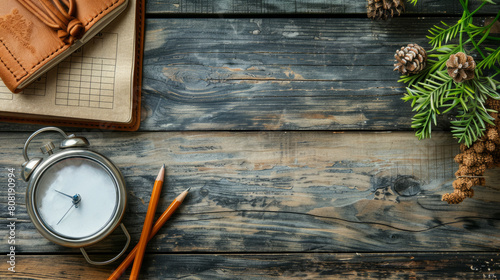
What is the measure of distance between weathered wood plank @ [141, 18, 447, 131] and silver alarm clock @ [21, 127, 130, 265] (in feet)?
0.46

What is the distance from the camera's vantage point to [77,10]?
694 millimetres

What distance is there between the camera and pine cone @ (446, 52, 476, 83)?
0.63 metres

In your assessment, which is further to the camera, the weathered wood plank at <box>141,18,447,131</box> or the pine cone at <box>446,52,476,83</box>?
the weathered wood plank at <box>141,18,447,131</box>

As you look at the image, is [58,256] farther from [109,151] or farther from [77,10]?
[77,10]

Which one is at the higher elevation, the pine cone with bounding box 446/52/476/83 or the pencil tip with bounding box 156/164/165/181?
the pine cone with bounding box 446/52/476/83

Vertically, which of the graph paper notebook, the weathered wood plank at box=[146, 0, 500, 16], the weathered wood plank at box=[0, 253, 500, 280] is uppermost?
the weathered wood plank at box=[146, 0, 500, 16]

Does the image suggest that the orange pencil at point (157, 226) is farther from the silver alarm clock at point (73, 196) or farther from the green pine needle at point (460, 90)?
the green pine needle at point (460, 90)

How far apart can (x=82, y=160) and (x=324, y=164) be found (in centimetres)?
49

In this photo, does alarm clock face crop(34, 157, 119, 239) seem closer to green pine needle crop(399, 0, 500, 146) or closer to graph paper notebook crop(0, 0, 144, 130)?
graph paper notebook crop(0, 0, 144, 130)

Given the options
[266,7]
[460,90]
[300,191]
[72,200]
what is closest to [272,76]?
[266,7]

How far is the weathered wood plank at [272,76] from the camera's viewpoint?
76cm

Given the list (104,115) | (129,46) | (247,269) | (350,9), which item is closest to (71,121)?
(104,115)

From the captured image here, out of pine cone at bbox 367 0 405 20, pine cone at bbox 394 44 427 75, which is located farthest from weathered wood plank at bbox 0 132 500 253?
pine cone at bbox 367 0 405 20

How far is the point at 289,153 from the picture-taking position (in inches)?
29.9
